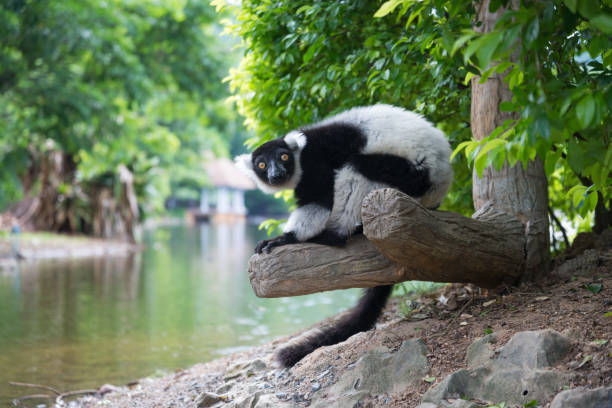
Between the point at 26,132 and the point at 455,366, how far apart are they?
16719 millimetres

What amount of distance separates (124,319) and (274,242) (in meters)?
6.59

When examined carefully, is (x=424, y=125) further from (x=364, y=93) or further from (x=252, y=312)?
(x=252, y=312)

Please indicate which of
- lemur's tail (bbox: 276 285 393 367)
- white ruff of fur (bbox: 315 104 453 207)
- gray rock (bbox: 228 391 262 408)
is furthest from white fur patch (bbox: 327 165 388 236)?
gray rock (bbox: 228 391 262 408)

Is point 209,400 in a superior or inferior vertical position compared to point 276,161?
inferior

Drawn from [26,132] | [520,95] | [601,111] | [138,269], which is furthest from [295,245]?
[26,132]

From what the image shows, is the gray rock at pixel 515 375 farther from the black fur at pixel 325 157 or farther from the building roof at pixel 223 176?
the building roof at pixel 223 176

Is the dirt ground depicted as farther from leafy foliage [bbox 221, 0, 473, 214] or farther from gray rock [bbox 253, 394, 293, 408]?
leafy foliage [bbox 221, 0, 473, 214]

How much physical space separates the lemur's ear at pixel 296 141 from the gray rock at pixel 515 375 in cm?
210

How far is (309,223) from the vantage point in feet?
14.1

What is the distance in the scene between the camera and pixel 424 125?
4.45 m

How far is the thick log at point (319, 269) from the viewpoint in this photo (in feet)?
13.4

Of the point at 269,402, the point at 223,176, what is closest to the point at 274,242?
the point at 269,402

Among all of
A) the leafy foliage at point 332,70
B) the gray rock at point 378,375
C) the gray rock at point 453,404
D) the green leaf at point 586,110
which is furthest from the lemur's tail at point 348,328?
the green leaf at point 586,110

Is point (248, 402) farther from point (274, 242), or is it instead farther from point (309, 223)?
point (309, 223)
